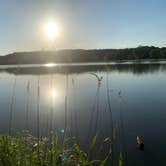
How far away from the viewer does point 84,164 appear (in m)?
1.69

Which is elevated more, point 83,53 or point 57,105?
point 83,53

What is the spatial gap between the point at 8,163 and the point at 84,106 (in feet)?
26.7

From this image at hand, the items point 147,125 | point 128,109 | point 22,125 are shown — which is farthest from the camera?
point 128,109

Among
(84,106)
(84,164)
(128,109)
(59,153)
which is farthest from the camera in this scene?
(84,106)

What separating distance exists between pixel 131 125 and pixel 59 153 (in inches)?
219

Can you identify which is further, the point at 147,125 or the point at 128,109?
the point at 128,109

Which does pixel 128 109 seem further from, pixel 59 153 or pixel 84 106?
pixel 59 153

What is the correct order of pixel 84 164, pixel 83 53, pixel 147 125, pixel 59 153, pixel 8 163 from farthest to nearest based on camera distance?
1. pixel 83 53
2. pixel 147 125
3. pixel 59 153
4. pixel 8 163
5. pixel 84 164

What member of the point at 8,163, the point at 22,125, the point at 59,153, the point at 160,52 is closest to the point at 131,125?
the point at 22,125

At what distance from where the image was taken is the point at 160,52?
2633 inches

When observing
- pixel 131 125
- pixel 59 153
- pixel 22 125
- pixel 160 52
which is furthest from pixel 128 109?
pixel 160 52

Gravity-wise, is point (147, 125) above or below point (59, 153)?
below

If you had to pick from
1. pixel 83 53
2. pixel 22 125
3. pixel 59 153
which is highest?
pixel 83 53

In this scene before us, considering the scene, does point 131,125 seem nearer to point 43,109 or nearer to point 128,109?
point 128,109
